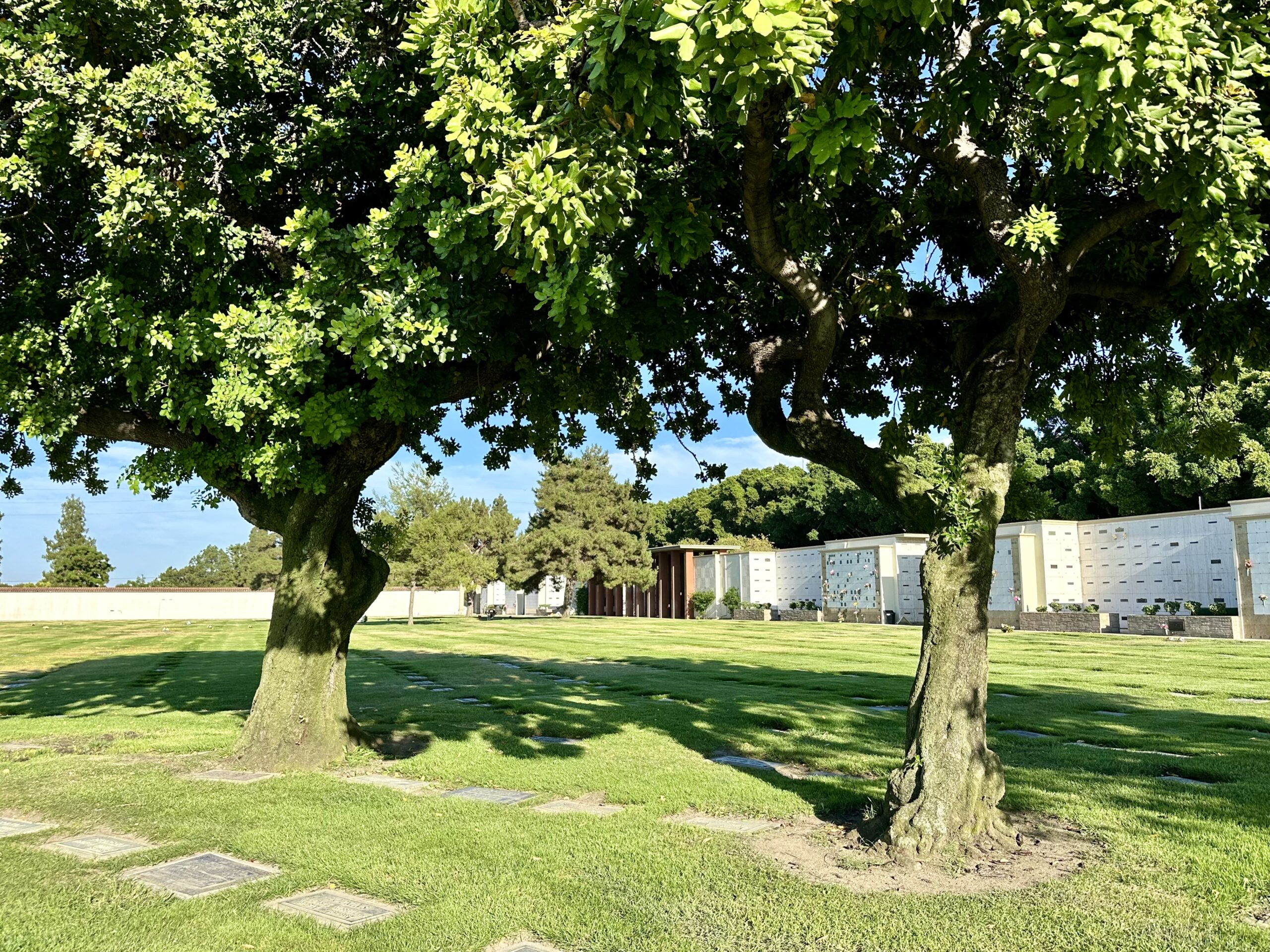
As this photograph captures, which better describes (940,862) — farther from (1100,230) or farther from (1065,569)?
(1065,569)

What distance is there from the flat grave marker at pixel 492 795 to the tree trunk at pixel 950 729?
282cm

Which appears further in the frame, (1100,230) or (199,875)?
(1100,230)

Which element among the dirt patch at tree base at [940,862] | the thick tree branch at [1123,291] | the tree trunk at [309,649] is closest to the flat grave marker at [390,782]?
the tree trunk at [309,649]

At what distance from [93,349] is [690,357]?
18.3ft

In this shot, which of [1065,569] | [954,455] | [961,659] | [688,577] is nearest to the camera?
[961,659]

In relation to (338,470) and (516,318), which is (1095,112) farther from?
(338,470)

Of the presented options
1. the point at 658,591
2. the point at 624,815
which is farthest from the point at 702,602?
the point at 624,815

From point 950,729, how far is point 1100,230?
11.0 feet

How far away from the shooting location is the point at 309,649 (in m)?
8.52

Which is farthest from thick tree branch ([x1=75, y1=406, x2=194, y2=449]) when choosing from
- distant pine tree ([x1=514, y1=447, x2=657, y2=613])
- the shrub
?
the shrub

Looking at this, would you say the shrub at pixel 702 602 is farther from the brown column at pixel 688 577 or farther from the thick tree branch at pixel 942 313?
the thick tree branch at pixel 942 313

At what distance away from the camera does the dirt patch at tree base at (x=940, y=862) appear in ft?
15.2

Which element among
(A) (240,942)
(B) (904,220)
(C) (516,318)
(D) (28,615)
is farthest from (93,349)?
(D) (28,615)

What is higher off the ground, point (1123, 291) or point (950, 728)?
point (1123, 291)
